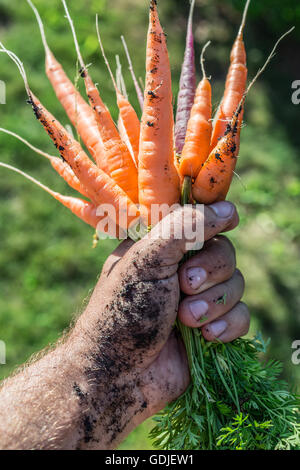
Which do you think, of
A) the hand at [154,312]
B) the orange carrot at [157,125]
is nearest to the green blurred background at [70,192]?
the hand at [154,312]

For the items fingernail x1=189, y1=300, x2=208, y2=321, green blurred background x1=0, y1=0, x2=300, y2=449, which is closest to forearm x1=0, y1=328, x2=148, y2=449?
fingernail x1=189, y1=300, x2=208, y2=321

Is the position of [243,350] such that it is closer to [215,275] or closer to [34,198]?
[215,275]

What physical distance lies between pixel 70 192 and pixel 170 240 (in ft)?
7.69

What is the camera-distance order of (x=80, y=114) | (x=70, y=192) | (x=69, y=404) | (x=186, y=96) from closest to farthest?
(x=69, y=404) → (x=186, y=96) → (x=80, y=114) → (x=70, y=192)

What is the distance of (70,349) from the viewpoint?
5.90 ft

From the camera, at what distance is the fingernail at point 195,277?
1.82 metres

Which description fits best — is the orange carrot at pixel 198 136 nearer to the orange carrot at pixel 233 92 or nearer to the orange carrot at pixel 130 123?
the orange carrot at pixel 233 92

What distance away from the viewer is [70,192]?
3.85m

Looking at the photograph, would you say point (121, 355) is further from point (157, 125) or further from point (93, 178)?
point (157, 125)

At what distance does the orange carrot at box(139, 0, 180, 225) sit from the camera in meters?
1.80

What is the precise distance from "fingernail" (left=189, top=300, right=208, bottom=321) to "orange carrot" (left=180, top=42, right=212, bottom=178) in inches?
21.4

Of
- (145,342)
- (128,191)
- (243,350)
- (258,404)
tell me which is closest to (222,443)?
(258,404)

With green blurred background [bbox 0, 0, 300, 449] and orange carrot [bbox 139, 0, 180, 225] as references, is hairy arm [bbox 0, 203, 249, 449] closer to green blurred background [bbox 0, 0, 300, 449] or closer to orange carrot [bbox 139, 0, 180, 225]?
orange carrot [bbox 139, 0, 180, 225]

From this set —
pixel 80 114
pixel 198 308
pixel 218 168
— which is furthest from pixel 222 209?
pixel 80 114
